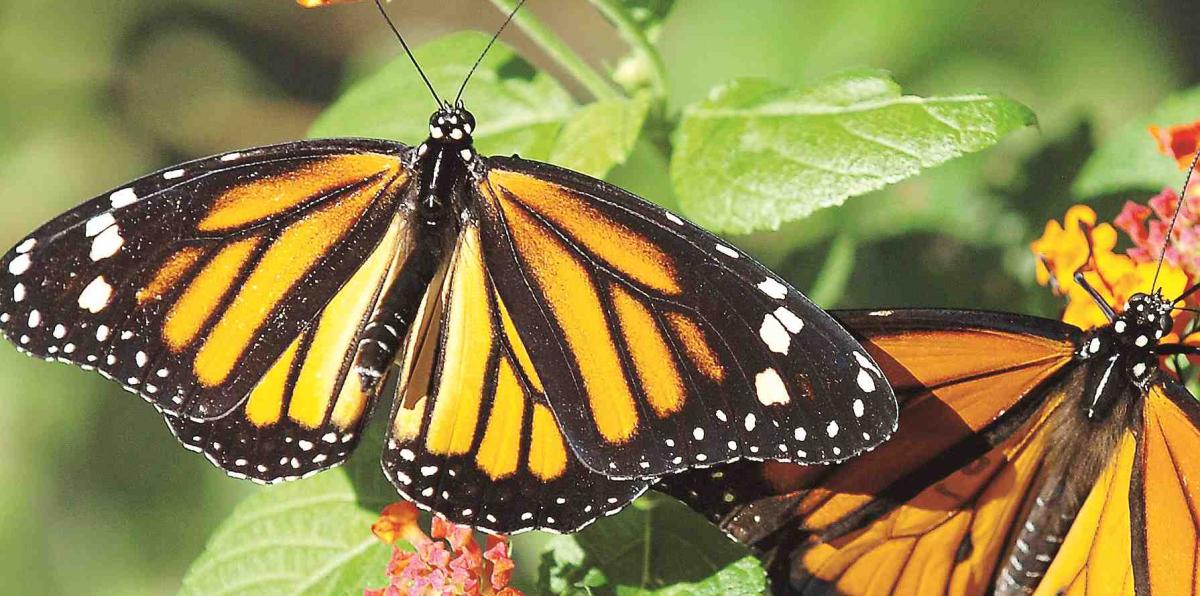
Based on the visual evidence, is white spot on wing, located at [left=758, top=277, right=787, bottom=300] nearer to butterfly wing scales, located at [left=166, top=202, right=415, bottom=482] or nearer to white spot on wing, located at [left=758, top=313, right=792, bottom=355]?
white spot on wing, located at [left=758, top=313, right=792, bottom=355]

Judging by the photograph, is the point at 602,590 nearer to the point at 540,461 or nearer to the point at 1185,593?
the point at 540,461

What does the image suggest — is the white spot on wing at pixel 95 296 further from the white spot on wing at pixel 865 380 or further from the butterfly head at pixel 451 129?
the white spot on wing at pixel 865 380

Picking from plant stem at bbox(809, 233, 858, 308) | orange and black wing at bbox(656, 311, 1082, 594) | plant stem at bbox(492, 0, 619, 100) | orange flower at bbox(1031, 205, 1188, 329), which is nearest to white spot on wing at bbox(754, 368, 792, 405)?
orange and black wing at bbox(656, 311, 1082, 594)

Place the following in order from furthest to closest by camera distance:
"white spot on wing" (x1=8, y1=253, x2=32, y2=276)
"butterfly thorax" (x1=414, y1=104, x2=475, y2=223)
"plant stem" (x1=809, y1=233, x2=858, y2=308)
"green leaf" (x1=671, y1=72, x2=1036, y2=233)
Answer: "plant stem" (x1=809, y1=233, x2=858, y2=308) → "green leaf" (x1=671, y1=72, x2=1036, y2=233) → "butterfly thorax" (x1=414, y1=104, x2=475, y2=223) → "white spot on wing" (x1=8, y1=253, x2=32, y2=276)

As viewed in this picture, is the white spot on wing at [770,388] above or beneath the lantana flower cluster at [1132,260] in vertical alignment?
beneath

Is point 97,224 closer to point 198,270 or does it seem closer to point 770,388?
point 198,270

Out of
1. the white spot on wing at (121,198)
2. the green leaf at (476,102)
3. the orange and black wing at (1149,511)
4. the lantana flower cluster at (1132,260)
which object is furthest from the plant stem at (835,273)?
the white spot on wing at (121,198)

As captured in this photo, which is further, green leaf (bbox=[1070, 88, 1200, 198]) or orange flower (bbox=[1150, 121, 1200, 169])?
green leaf (bbox=[1070, 88, 1200, 198])

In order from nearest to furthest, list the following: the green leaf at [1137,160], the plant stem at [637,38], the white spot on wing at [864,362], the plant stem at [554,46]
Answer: the white spot on wing at [864,362] → the plant stem at [637,38] → the plant stem at [554,46] → the green leaf at [1137,160]
